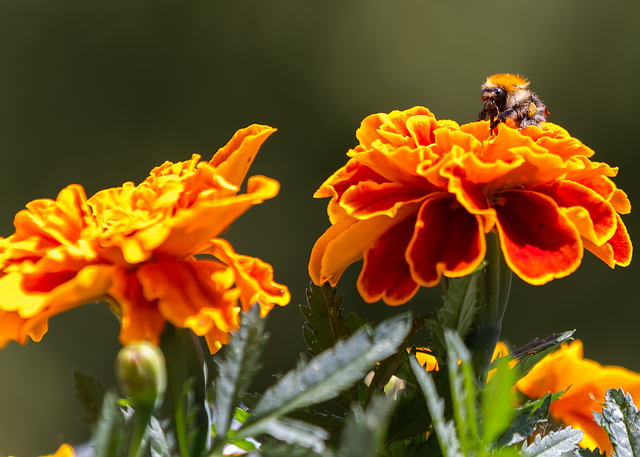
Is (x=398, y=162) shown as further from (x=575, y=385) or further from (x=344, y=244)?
(x=575, y=385)

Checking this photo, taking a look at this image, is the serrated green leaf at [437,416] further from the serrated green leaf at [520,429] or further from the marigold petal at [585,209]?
the marigold petal at [585,209]

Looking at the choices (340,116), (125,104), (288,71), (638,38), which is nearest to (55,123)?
(125,104)

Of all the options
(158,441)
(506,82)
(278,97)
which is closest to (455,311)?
(158,441)

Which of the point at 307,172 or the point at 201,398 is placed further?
the point at 307,172

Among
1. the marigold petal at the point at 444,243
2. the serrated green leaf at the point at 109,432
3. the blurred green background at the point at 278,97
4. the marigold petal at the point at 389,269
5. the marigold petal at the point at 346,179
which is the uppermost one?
the serrated green leaf at the point at 109,432

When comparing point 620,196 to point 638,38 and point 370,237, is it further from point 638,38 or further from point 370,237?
point 638,38

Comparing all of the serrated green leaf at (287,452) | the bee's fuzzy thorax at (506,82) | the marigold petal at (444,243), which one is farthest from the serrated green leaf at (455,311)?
the bee's fuzzy thorax at (506,82)
